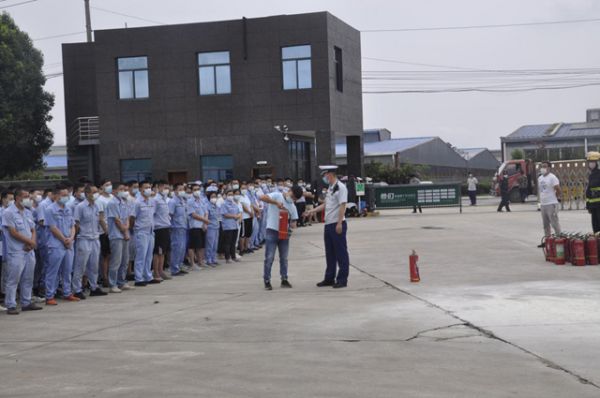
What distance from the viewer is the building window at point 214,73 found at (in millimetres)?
40656

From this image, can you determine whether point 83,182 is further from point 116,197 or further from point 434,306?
point 434,306

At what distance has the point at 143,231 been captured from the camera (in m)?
16.0

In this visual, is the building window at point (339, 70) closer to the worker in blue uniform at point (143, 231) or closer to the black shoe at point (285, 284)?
the worker in blue uniform at point (143, 231)

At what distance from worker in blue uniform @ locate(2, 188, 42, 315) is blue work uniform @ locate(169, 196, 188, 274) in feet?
16.6

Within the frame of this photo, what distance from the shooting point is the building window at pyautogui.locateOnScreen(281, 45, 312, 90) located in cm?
3981

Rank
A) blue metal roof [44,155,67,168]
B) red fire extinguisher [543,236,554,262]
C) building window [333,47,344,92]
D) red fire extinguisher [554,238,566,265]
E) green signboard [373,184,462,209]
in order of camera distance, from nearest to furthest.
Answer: red fire extinguisher [554,238,566,265] → red fire extinguisher [543,236,554,262] → green signboard [373,184,462,209] → building window [333,47,344,92] → blue metal roof [44,155,67,168]

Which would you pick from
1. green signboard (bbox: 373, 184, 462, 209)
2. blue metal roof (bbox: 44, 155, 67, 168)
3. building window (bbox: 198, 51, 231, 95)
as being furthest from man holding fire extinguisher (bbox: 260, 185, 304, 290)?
blue metal roof (bbox: 44, 155, 67, 168)

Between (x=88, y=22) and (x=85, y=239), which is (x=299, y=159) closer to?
(x=88, y=22)

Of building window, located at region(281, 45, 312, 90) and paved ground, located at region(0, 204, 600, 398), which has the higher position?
building window, located at region(281, 45, 312, 90)

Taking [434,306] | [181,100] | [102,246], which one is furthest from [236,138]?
[434,306]

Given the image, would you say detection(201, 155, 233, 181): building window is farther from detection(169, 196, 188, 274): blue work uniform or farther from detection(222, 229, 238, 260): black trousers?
detection(169, 196, 188, 274): blue work uniform

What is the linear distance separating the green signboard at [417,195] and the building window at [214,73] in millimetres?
9138

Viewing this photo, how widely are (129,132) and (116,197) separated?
2669cm

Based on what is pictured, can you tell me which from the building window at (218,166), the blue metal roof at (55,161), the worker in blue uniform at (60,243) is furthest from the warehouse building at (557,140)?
the worker in blue uniform at (60,243)
